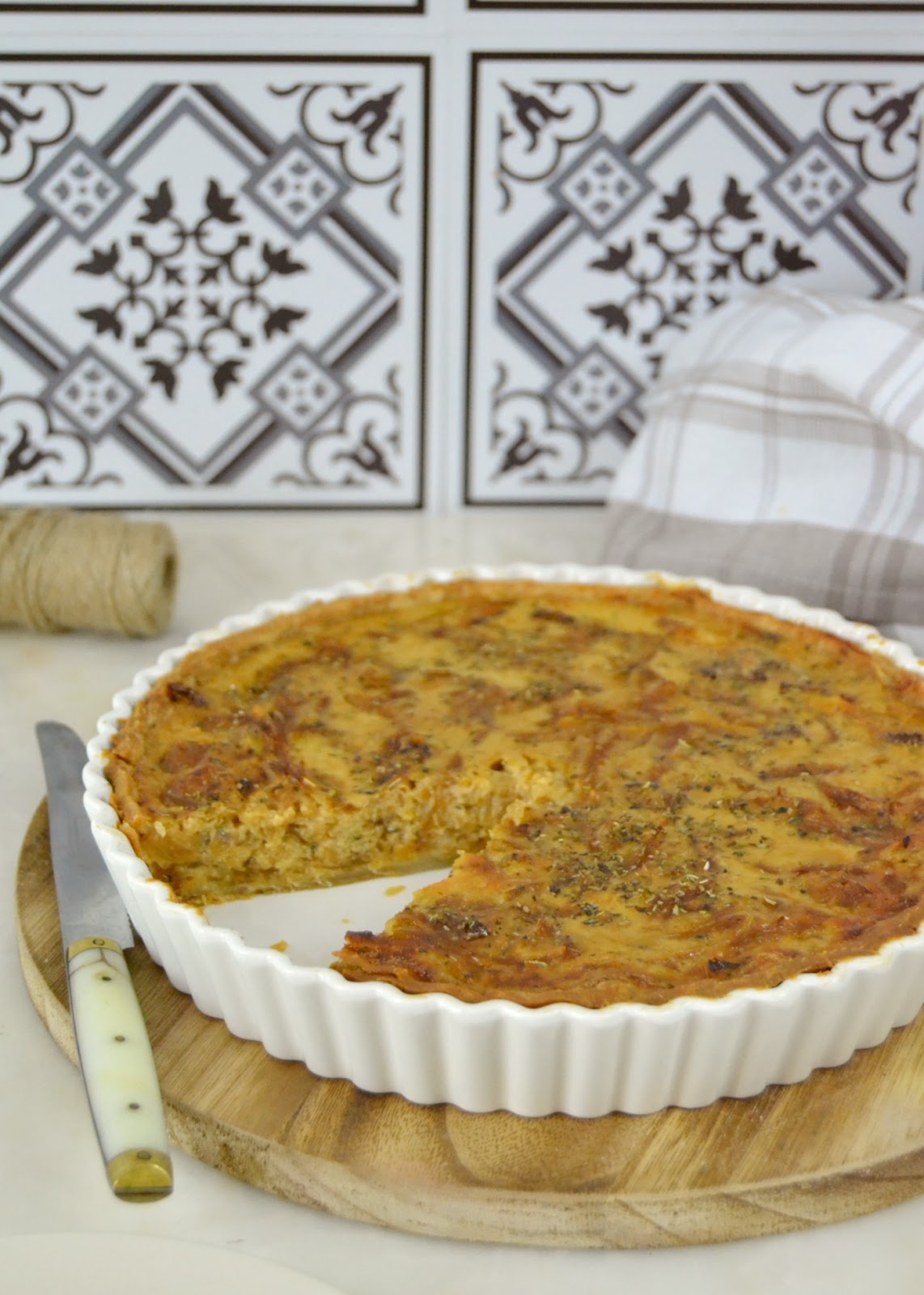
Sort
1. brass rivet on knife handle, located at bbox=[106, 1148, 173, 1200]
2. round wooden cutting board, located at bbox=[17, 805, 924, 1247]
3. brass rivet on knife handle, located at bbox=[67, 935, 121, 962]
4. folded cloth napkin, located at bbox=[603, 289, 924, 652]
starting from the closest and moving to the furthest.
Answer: brass rivet on knife handle, located at bbox=[106, 1148, 173, 1200] < round wooden cutting board, located at bbox=[17, 805, 924, 1247] < brass rivet on knife handle, located at bbox=[67, 935, 121, 962] < folded cloth napkin, located at bbox=[603, 289, 924, 652]

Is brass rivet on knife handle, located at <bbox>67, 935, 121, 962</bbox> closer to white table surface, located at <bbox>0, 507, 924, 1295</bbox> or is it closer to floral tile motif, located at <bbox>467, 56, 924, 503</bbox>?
white table surface, located at <bbox>0, 507, 924, 1295</bbox>

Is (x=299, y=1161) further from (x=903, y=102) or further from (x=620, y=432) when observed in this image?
(x=903, y=102)

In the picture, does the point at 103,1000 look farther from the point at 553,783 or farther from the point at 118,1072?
the point at 553,783

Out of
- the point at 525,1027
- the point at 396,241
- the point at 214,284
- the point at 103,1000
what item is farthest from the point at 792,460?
the point at 103,1000

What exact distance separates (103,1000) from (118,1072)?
11cm

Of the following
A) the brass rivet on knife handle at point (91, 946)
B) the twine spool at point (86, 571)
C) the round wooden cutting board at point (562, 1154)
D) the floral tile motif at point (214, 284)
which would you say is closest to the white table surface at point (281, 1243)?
the round wooden cutting board at point (562, 1154)

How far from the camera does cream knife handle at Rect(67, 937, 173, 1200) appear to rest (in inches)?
41.1

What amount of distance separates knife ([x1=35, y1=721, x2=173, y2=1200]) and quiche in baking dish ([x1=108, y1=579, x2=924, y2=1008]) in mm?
77

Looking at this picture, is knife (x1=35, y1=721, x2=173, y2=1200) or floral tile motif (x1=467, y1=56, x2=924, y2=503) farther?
floral tile motif (x1=467, y1=56, x2=924, y2=503)

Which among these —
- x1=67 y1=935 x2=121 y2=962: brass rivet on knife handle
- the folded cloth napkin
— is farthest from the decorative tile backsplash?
x1=67 y1=935 x2=121 y2=962: brass rivet on knife handle

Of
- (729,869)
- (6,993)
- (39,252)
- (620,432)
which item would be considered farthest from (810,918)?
(39,252)

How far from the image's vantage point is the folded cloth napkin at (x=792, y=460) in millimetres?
2068

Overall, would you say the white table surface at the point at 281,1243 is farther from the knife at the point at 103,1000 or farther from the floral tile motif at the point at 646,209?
the floral tile motif at the point at 646,209

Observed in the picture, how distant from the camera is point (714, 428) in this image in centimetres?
230
